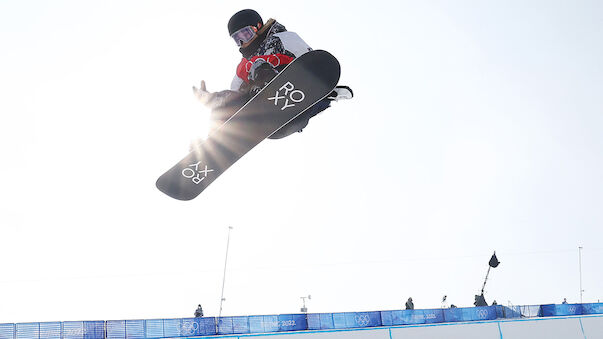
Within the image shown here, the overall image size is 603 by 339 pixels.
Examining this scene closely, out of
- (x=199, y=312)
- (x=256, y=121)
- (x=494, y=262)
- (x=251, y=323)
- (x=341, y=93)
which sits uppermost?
(x=341, y=93)

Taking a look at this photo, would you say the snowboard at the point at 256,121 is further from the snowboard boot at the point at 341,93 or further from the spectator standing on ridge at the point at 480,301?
the spectator standing on ridge at the point at 480,301

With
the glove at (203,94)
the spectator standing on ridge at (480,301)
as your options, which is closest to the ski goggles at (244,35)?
the glove at (203,94)

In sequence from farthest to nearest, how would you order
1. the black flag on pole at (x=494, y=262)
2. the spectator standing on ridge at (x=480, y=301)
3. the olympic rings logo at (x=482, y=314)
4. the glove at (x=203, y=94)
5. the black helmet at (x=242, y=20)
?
the black flag on pole at (x=494, y=262)
the spectator standing on ridge at (x=480, y=301)
the olympic rings logo at (x=482, y=314)
the glove at (x=203, y=94)
the black helmet at (x=242, y=20)

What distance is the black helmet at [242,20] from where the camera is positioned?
5469 millimetres

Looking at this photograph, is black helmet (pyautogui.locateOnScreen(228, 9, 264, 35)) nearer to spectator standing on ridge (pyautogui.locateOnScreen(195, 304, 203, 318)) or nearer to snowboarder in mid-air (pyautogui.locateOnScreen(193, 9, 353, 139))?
snowboarder in mid-air (pyautogui.locateOnScreen(193, 9, 353, 139))

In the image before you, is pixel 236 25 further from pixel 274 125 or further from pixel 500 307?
pixel 500 307

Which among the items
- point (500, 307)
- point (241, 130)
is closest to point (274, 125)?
point (241, 130)

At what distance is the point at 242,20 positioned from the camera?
17.9 feet

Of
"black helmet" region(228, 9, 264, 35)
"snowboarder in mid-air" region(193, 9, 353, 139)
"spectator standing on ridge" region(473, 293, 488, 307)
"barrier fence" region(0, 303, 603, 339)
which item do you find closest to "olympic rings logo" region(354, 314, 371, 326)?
"barrier fence" region(0, 303, 603, 339)

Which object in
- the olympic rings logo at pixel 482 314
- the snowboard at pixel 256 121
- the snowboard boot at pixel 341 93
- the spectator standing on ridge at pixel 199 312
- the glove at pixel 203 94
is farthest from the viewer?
the olympic rings logo at pixel 482 314

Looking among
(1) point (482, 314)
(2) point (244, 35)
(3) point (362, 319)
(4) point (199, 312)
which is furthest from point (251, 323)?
(2) point (244, 35)

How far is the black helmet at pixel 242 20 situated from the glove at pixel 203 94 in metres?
0.80

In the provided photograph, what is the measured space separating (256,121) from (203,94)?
0.60 metres

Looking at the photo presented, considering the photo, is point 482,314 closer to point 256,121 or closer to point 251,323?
point 251,323
